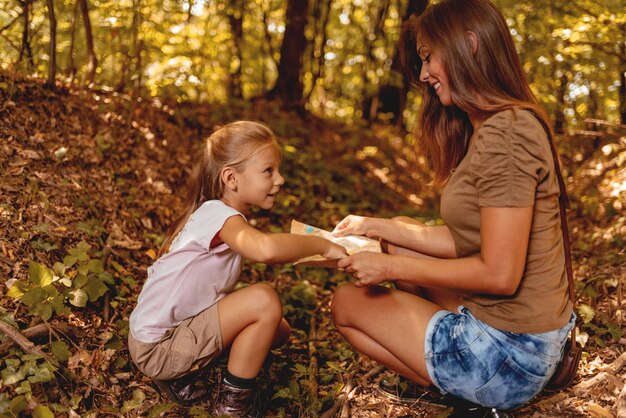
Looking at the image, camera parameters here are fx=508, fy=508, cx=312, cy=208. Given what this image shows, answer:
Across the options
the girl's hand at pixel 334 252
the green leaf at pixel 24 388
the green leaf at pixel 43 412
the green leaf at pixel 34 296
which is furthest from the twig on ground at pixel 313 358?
the green leaf at pixel 34 296

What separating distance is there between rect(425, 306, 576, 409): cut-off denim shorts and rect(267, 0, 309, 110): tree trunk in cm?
593

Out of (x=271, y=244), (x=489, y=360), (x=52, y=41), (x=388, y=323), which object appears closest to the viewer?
(x=489, y=360)

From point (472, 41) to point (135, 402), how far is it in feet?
7.57

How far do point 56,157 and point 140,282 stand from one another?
1.27 meters

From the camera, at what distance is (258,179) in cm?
275

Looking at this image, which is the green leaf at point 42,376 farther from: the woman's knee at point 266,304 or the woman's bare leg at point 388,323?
the woman's bare leg at point 388,323

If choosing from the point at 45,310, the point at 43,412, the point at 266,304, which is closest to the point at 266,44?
the point at 45,310

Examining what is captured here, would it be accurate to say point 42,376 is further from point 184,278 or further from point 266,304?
point 266,304

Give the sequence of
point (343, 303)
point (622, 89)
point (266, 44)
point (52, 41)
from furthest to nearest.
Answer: point (266, 44) → point (622, 89) → point (52, 41) → point (343, 303)

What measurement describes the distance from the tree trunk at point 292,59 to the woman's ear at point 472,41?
5.61 metres

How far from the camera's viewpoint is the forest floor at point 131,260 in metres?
2.56

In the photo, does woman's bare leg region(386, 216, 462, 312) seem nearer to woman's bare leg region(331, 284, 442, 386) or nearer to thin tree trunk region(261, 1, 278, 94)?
woman's bare leg region(331, 284, 442, 386)

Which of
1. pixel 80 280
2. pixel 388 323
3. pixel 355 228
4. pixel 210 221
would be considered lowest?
pixel 80 280

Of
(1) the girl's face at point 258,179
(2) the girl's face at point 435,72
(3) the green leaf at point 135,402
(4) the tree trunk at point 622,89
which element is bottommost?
(3) the green leaf at point 135,402
